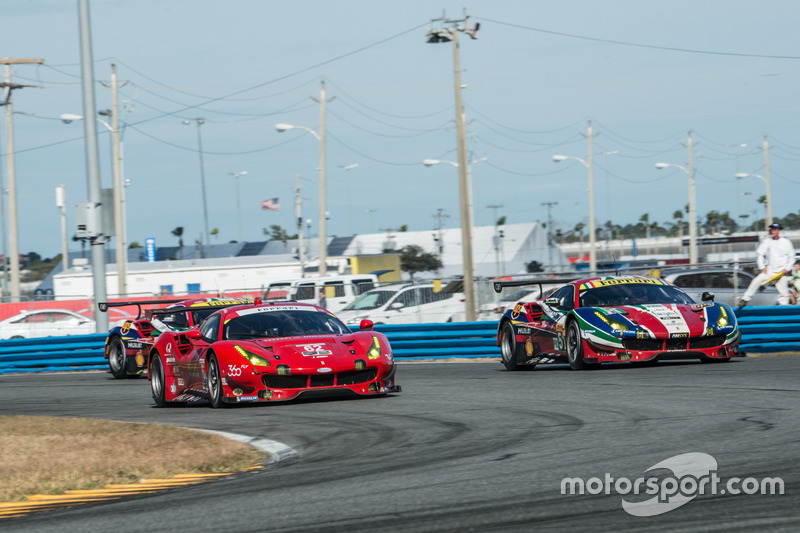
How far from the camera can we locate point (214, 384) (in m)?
12.5

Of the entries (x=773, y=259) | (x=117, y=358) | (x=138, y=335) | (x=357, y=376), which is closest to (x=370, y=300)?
(x=117, y=358)

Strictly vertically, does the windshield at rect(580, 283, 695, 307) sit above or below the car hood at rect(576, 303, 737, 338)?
above

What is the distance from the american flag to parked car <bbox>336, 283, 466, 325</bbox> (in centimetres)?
4918

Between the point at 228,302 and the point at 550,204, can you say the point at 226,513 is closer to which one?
the point at 228,302

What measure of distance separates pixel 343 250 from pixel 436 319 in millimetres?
68670

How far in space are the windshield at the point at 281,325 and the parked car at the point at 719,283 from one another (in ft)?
38.3

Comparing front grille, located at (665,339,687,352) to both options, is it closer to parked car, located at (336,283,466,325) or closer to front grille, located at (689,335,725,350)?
front grille, located at (689,335,725,350)

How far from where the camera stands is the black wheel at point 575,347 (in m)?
15.0

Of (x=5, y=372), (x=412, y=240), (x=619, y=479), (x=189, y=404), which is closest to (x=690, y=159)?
(x=412, y=240)

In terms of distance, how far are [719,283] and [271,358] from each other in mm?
13686

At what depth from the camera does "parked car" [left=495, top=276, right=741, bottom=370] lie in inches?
574

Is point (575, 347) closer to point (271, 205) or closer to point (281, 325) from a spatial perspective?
point (281, 325)

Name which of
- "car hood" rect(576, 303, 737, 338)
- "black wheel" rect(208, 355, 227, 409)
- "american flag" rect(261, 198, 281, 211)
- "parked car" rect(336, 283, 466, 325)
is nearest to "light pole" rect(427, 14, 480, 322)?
"parked car" rect(336, 283, 466, 325)

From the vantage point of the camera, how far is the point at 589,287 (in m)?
15.6
